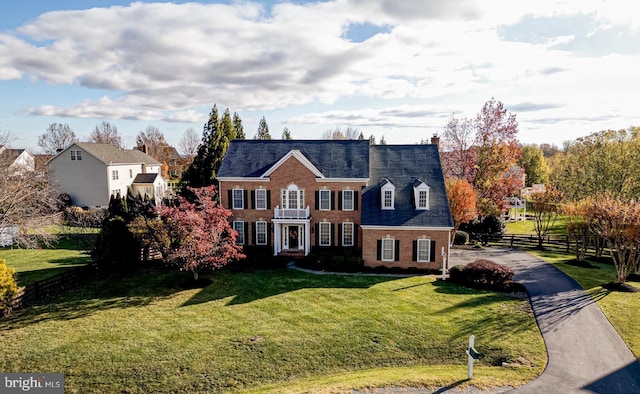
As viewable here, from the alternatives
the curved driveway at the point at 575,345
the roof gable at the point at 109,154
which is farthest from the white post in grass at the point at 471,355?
the roof gable at the point at 109,154

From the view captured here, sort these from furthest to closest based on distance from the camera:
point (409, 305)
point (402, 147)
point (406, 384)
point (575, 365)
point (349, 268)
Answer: point (402, 147) → point (349, 268) → point (409, 305) → point (575, 365) → point (406, 384)

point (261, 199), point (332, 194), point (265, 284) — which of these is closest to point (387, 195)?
point (332, 194)

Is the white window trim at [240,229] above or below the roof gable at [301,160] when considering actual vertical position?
below

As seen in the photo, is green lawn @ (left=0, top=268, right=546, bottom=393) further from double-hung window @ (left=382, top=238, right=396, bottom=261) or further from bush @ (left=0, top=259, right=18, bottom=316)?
double-hung window @ (left=382, top=238, right=396, bottom=261)

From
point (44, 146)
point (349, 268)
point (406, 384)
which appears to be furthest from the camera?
point (44, 146)

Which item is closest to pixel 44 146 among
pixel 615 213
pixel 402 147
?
pixel 402 147

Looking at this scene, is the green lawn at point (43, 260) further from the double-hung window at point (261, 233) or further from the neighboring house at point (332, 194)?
the double-hung window at point (261, 233)

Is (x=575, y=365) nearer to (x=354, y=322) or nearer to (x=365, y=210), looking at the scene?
(x=354, y=322)

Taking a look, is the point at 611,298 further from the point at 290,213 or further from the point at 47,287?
the point at 47,287
